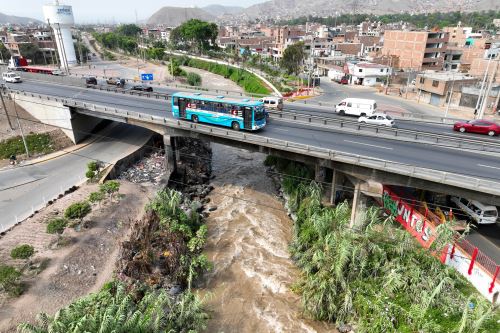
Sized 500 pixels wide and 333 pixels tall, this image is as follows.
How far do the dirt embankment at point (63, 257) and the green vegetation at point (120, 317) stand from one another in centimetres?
254

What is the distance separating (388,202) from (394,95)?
4761 cm

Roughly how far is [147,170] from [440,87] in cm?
5205

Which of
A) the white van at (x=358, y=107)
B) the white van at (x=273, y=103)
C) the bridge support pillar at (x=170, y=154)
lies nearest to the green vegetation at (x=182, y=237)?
the bridge support pillar at (x=170, y=154)

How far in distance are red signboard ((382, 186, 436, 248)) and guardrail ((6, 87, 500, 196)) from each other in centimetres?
394

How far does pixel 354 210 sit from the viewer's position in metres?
28.1

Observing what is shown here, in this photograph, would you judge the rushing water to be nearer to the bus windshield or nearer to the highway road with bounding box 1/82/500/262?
the highway road with bounding box 1/82/500/262

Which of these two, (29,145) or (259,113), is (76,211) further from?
(29,145)

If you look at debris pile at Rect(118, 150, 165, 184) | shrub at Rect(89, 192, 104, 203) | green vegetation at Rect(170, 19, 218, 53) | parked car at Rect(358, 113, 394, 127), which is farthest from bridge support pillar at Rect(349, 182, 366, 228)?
green vegetation at Rect(170, 19, 218, 53)

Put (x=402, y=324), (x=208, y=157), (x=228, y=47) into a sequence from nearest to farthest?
1. (x=402, y=324)
2. (x=208, y=157)
3. (x=228, y=47)

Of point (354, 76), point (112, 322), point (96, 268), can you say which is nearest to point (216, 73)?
point (354, 76)

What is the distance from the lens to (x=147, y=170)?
40344mm

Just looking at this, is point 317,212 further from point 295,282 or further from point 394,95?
point 394,95

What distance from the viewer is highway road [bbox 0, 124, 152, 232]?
2908 centimetres

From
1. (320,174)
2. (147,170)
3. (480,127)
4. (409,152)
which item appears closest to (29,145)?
(147,170)
